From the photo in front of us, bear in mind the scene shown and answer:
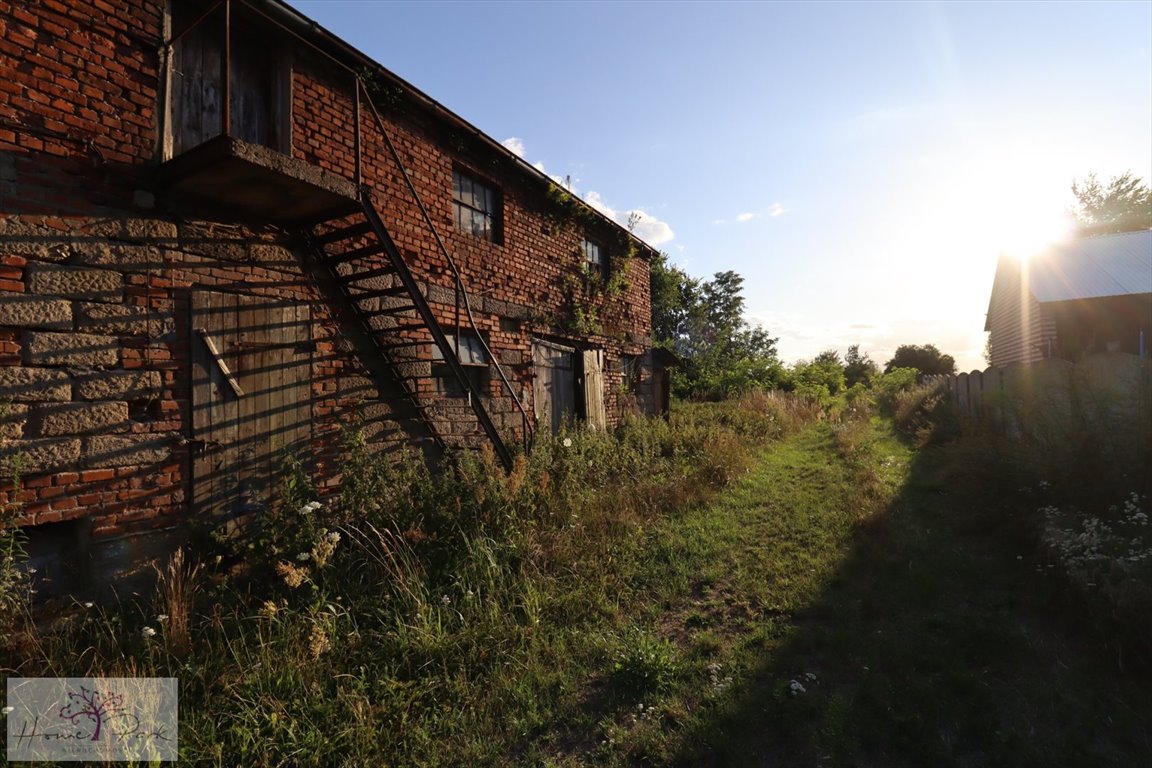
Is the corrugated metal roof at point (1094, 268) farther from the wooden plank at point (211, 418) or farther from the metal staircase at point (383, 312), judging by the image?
the wooden plank at point (211, 418)

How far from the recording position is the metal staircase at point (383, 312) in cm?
559

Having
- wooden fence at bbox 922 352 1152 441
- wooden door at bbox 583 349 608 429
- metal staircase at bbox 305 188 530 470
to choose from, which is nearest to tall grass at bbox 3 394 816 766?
metal staircase at bbox 305 188 530 470

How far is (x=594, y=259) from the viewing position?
1133 centimetres

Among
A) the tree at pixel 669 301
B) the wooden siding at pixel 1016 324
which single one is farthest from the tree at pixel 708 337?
the wooden siding at pixel 1016 324

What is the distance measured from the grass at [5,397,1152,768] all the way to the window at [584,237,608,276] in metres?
5.96

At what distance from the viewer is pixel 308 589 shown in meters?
4.13

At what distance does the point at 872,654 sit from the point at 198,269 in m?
6.37

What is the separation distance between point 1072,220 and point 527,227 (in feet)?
133

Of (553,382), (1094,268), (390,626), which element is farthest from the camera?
(1094,268)

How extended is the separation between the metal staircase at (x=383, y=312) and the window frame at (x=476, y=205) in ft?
5.75

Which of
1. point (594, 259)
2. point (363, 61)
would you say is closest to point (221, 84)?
point (363, 61)

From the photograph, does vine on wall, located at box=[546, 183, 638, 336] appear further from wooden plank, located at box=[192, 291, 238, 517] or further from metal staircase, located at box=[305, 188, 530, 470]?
wooden plank, located at box=[192, 291, 238, 517]

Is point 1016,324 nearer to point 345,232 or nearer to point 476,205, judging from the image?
point 476,205

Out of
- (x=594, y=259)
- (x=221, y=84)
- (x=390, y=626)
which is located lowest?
(x=390, y=626)
